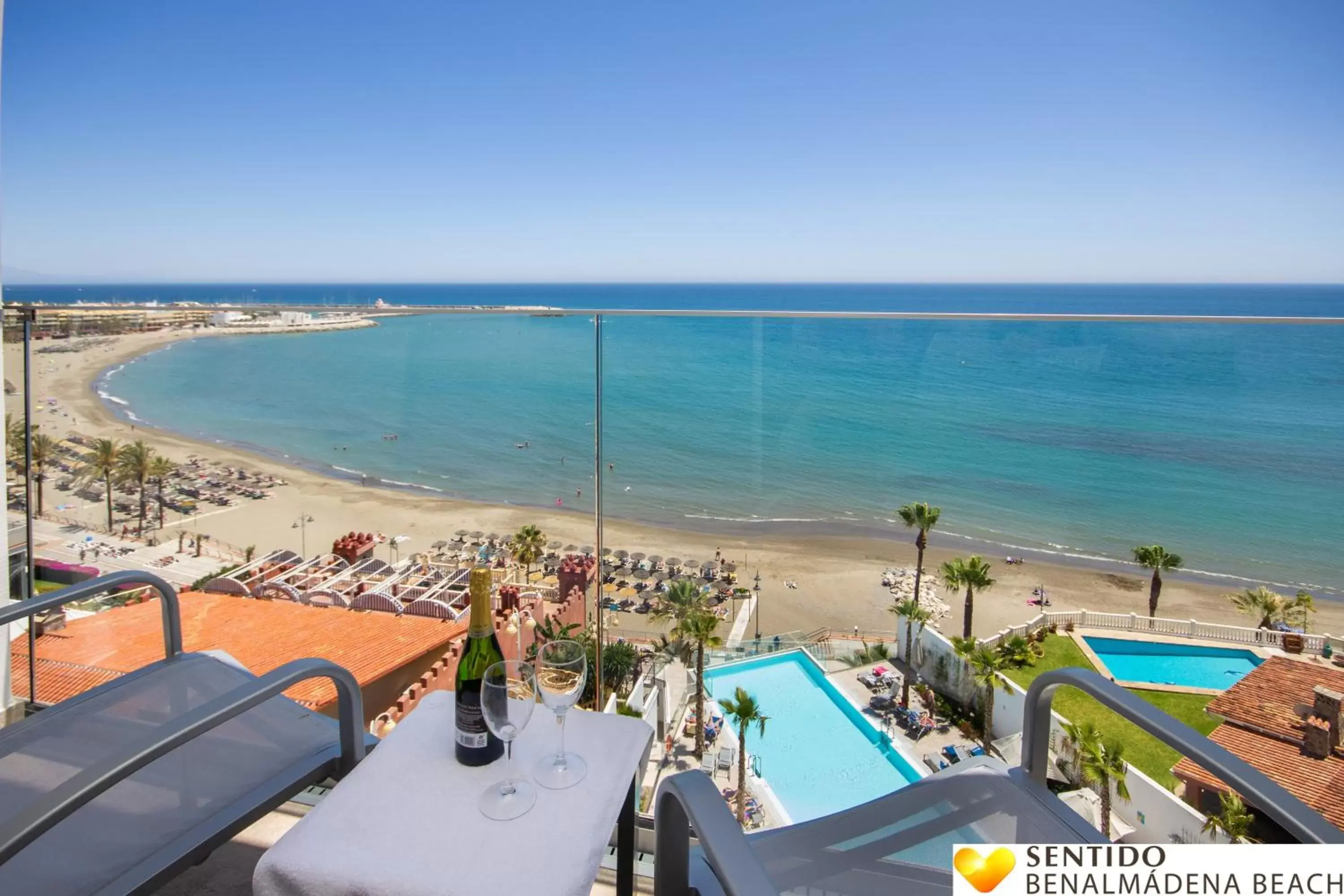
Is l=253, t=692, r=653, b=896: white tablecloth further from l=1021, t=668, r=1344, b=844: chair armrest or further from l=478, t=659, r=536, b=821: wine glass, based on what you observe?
l=1021, t=668, r=1344, b=844: chair armrest

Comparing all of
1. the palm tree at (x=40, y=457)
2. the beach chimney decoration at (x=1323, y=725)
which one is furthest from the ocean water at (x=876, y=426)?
the palm tree at (x=40, y=457)

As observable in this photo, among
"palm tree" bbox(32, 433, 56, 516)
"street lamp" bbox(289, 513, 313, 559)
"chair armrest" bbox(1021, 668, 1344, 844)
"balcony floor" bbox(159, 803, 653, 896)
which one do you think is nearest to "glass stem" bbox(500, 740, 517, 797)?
"balcony floor" bbox(159, 803, 653, 896)

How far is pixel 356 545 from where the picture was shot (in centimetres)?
256

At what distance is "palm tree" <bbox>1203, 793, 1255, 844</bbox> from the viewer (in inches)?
40.8

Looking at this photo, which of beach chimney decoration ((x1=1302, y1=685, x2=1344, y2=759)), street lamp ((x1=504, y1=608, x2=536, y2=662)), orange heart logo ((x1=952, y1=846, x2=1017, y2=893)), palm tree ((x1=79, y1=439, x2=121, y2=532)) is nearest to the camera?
orange heart logo ((x1=952, y1=846, x2=1017, y2=893))

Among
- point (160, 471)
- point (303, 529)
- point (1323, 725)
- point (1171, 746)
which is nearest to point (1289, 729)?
point (1323, 725)

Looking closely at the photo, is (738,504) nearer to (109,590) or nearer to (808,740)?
(808,740)

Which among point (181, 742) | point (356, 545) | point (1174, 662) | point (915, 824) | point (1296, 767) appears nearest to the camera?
point (181, 742)

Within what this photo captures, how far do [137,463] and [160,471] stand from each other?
103 millimetres

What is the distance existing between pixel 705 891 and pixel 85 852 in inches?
37.6

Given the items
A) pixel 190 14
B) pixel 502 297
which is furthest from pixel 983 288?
pixel 190 14

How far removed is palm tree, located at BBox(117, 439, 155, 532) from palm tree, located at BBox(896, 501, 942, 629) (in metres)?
2.84

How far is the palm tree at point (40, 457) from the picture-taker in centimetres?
258

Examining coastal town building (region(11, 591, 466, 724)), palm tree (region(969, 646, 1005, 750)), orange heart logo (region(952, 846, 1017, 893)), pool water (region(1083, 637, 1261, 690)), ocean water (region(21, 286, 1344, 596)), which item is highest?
ocean water (region(21, 286, 1344, 596))
